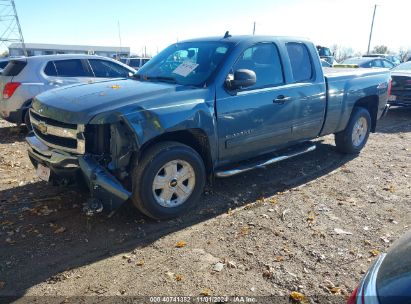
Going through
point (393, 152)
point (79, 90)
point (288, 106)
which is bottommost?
point (393, 152)

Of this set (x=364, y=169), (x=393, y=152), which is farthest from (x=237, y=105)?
(x=393, y=152)

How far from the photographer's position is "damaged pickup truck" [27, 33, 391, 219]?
364 centimetres

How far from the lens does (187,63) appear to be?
15.4ft

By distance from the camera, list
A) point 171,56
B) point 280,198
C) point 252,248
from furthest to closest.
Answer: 1. point 171,56
2. point 280,198
3. point 252,248

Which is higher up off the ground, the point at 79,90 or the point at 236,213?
the point at 79,90

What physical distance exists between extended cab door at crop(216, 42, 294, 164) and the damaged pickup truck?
0.5 inches

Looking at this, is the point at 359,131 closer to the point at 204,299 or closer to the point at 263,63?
the point at 263,63

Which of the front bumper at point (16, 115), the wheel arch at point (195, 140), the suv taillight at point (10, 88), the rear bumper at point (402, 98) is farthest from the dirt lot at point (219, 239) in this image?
the rear bumper at point (402, 98)

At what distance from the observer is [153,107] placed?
376 centimetres

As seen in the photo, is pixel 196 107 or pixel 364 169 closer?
pixel 196 107

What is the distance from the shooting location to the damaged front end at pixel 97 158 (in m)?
3.56

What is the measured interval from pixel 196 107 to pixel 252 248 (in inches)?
62.3

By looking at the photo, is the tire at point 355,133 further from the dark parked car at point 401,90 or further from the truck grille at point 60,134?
the truck grille at point 60,134

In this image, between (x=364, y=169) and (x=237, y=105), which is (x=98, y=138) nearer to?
(x=237, y=105)
